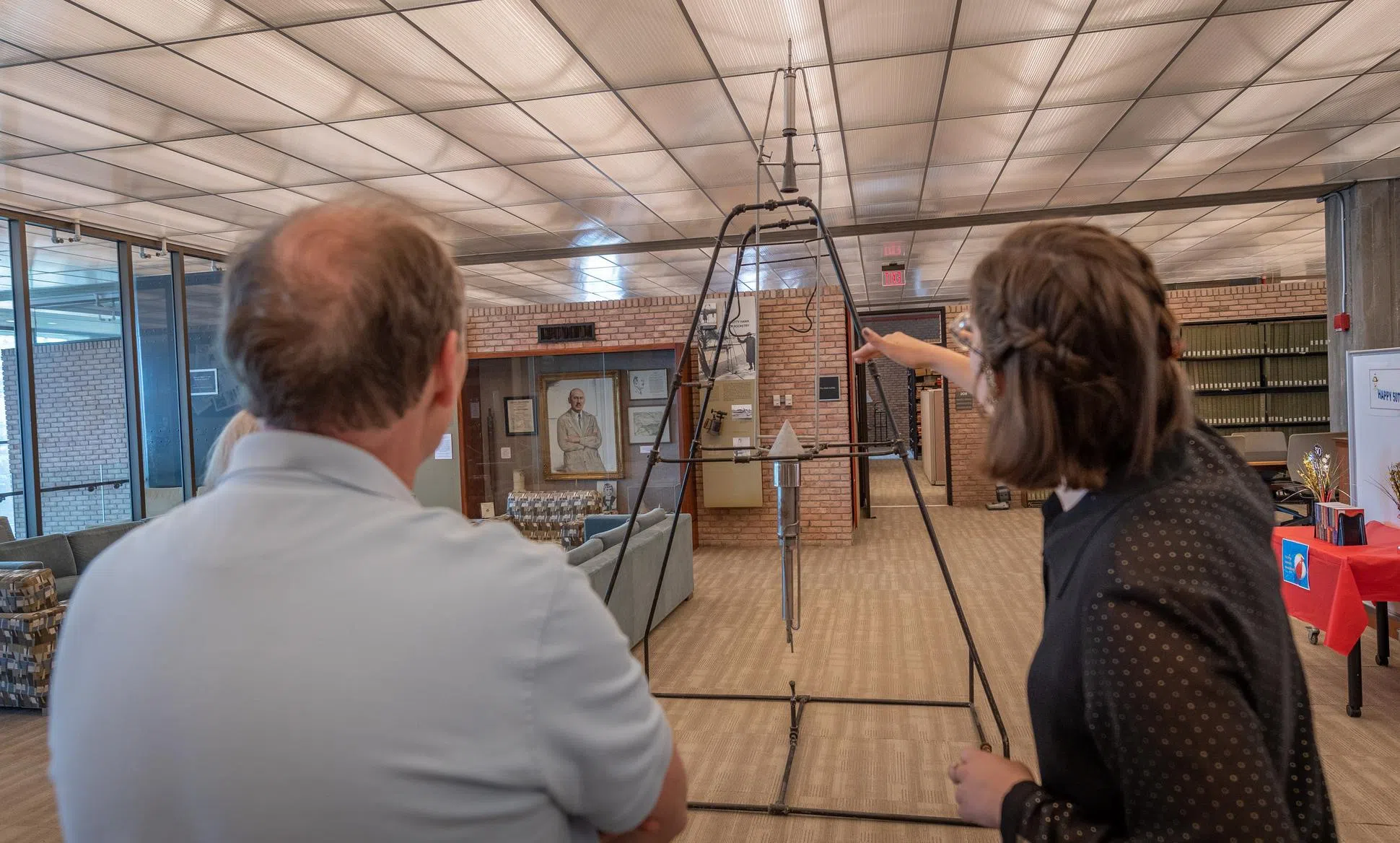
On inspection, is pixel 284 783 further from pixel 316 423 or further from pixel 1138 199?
pixel 1138 199

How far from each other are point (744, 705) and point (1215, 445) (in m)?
3.43

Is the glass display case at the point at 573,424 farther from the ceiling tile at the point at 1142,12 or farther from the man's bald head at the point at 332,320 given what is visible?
the man's bald head at the point at 332,320

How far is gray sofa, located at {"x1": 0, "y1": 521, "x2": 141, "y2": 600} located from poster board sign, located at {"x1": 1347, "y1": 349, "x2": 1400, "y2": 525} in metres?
7.58

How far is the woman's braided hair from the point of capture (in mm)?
848

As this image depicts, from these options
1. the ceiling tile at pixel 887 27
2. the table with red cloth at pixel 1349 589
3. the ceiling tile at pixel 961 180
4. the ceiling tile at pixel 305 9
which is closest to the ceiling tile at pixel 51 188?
A: the ceiling tile at pixel 305 9

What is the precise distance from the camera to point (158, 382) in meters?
7.43

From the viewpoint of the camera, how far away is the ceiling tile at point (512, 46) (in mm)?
3615

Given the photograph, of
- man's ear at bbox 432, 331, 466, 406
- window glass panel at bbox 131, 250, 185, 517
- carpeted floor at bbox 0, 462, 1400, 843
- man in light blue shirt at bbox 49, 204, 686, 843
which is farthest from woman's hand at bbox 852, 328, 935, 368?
window glass panel at bbox 131, 250, 185, 517

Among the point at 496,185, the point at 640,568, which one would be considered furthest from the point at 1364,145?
the point at 496,185

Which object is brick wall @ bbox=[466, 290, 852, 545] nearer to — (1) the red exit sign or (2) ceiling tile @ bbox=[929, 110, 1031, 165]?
(1) the red exit sign

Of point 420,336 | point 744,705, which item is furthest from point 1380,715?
point 420,336

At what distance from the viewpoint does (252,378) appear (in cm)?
69

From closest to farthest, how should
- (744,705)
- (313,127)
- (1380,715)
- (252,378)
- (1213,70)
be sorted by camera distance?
(252,378), (1380,715), (744,705), (1213,70), (313,127)

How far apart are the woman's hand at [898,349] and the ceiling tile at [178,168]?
200 inches
